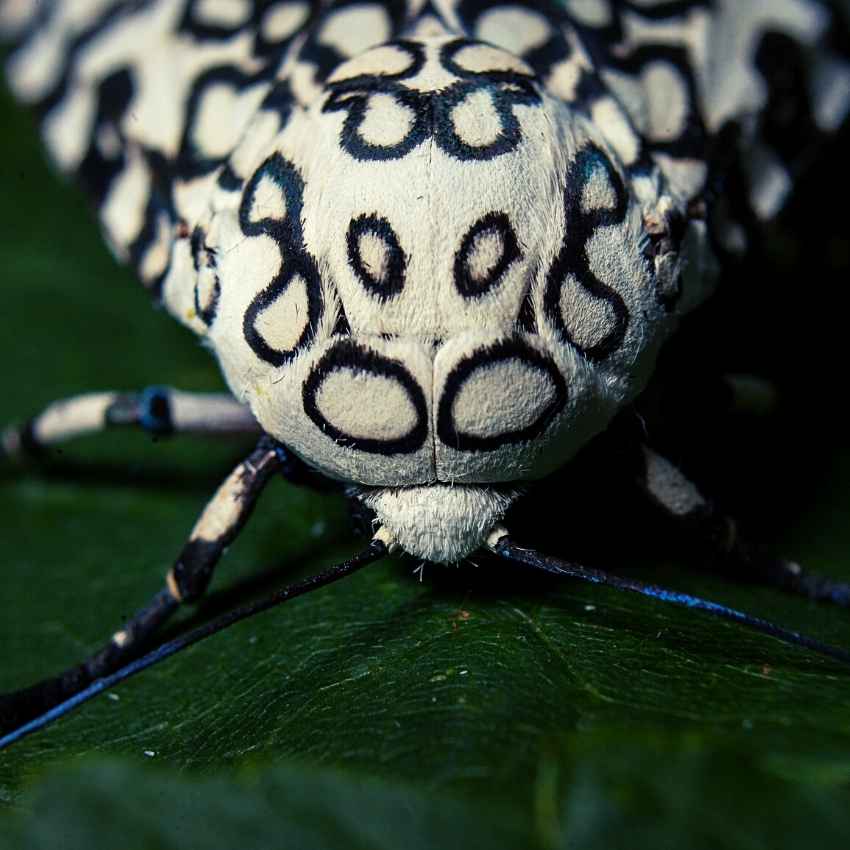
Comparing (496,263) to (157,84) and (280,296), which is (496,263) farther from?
(157,84)

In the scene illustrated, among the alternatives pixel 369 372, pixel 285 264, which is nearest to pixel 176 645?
pixel 369 372

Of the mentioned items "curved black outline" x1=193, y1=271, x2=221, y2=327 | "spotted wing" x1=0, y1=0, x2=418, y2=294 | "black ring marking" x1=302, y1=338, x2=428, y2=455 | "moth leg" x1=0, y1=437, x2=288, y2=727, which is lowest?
"moth leg" x1=0, y1=437, x2=288, y2=727

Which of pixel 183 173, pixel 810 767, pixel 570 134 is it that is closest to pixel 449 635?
pixel 810 767

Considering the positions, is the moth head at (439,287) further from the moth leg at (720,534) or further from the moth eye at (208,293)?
the moth leg at (720,534)

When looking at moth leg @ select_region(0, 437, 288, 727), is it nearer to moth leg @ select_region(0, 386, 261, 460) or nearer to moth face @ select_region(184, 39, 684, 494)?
moth face @ select_region(184, 39, 684, 494)

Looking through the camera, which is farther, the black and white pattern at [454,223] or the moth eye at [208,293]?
the moth eye at [208,293]

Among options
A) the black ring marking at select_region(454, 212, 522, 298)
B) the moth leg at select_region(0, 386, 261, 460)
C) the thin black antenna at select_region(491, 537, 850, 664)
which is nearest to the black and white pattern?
the black ring marking at select_region(454, 212, 522, 298)

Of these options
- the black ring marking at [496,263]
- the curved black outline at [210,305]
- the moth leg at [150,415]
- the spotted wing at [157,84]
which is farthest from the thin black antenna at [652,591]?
the spotted wing at [157,84]

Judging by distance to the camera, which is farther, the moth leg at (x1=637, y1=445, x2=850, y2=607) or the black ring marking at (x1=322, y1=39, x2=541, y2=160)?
the moth leg at (x1=637, y1=445, x2=850, y2=607)
